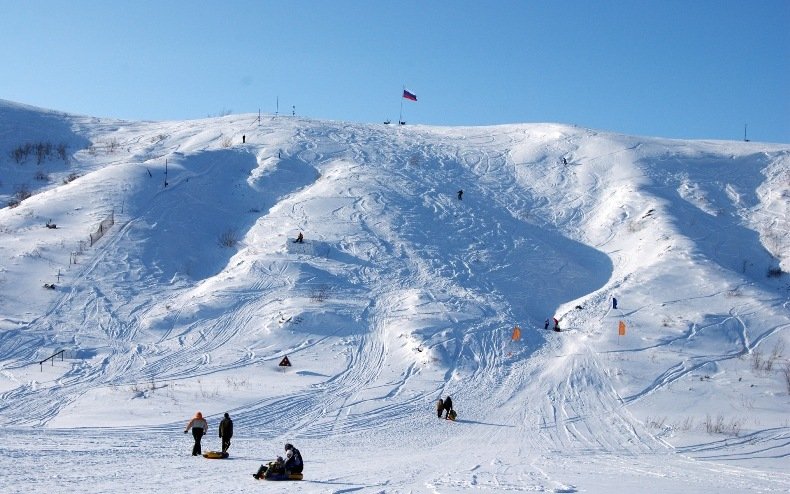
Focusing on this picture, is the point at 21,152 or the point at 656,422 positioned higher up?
the point at 21,152

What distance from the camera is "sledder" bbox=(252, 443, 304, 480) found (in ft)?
45.3

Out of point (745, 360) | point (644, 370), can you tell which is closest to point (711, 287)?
point (745, 360)

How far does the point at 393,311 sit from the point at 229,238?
33.1ft

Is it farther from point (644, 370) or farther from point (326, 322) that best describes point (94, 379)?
point (644, 370)

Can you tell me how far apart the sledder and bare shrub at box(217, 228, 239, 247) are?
2248cm

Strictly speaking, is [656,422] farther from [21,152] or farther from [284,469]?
[21,152]

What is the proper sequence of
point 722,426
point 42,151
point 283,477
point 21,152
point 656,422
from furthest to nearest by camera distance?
point 42,151 → point 21,152 → point 656,422 → point 722,426 → point 283,477

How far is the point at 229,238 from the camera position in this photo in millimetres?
36062

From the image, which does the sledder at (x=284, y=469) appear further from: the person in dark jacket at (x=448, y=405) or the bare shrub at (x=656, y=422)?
the bare shrub at (x=656, y=422)

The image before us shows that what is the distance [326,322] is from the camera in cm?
2858

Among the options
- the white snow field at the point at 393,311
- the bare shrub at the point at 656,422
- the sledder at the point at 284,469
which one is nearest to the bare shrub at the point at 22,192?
the white snow field at the point at 393,311

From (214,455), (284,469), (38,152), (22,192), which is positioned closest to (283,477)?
(284,469)

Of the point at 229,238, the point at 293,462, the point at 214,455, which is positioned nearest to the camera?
the point at 293,462

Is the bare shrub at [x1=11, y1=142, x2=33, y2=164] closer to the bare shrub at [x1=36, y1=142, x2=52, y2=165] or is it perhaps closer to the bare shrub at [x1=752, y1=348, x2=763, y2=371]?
the bare shrub at [x1=36, y1=142, x2=52, y2=165]
